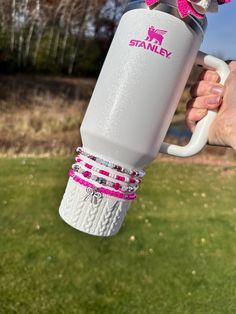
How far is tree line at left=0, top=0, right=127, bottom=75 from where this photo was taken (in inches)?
449

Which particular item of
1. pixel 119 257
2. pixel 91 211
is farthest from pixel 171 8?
pixel 119 257

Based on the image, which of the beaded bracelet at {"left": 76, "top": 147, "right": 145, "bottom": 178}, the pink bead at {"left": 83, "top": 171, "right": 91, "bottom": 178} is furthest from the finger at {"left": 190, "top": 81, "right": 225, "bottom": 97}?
the pink bead at {"left": 83, "top": 171, "right": 91, "bottom": 178}

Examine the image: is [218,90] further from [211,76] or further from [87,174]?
[87,174]

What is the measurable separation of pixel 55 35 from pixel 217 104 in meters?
10.7

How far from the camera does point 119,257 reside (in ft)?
15.7

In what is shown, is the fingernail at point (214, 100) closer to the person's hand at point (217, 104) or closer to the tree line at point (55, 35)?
the person's hand at point (217, 104)

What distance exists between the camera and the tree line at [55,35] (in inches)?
449

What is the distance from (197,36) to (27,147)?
6.87 meters

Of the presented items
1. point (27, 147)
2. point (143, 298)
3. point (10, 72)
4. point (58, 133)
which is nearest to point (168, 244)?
point (143, 298)

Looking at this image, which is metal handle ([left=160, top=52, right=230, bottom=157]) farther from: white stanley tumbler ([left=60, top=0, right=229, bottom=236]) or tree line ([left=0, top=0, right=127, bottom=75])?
tree line ([left=0, top=0, right=127, bottom=75])

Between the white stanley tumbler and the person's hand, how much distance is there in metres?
0.06

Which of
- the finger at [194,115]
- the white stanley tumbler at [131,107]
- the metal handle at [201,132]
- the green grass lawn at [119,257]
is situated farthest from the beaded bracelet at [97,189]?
the green grass lawn at [119,257]

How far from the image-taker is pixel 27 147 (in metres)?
8.09

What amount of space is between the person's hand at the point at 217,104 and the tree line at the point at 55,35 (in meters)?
9.94
